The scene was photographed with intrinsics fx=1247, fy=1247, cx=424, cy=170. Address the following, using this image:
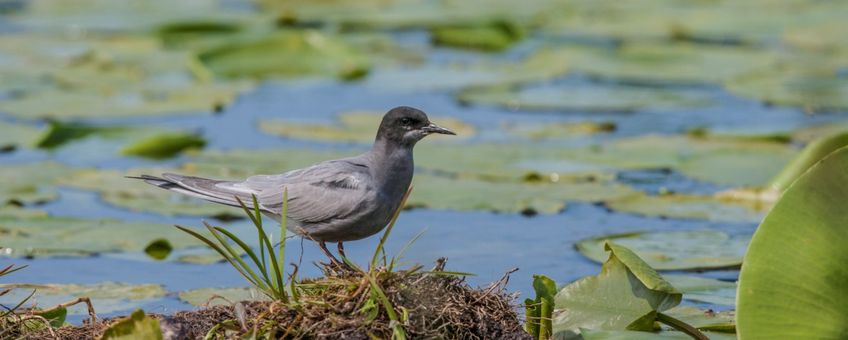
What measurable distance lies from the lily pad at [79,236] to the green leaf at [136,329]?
214 centimetres

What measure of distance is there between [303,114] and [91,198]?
7.71 feet

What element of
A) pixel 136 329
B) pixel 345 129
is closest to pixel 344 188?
pixel 136 329

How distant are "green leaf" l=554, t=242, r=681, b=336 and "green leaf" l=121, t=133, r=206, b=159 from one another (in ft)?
12.7

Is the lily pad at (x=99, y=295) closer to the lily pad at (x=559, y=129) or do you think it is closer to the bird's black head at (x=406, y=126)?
the bird's black head at (x=406, y=126)

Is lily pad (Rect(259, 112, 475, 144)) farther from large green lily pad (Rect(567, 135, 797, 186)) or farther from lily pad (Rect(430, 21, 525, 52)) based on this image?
lily pad (Rect(430, 21, 525, 52))

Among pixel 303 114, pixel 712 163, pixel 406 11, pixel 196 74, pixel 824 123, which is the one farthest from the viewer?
pixel 406 11

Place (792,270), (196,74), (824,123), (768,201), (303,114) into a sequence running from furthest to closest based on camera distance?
(196,74)
(303,114)
(824,123)
(768,201)
(792,270)

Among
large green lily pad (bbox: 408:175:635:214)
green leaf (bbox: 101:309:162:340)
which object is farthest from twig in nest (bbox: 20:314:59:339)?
large green lily pad (bbox: 408:175:635:214)

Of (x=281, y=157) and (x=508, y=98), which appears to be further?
(x=508, y=98)

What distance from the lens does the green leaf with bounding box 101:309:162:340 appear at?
134 inches

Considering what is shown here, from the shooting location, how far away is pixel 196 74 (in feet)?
31.2

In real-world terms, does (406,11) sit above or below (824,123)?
above

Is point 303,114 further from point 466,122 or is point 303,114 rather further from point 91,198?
point 91,198

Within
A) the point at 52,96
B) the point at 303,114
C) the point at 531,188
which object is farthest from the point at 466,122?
the point at 52,96
